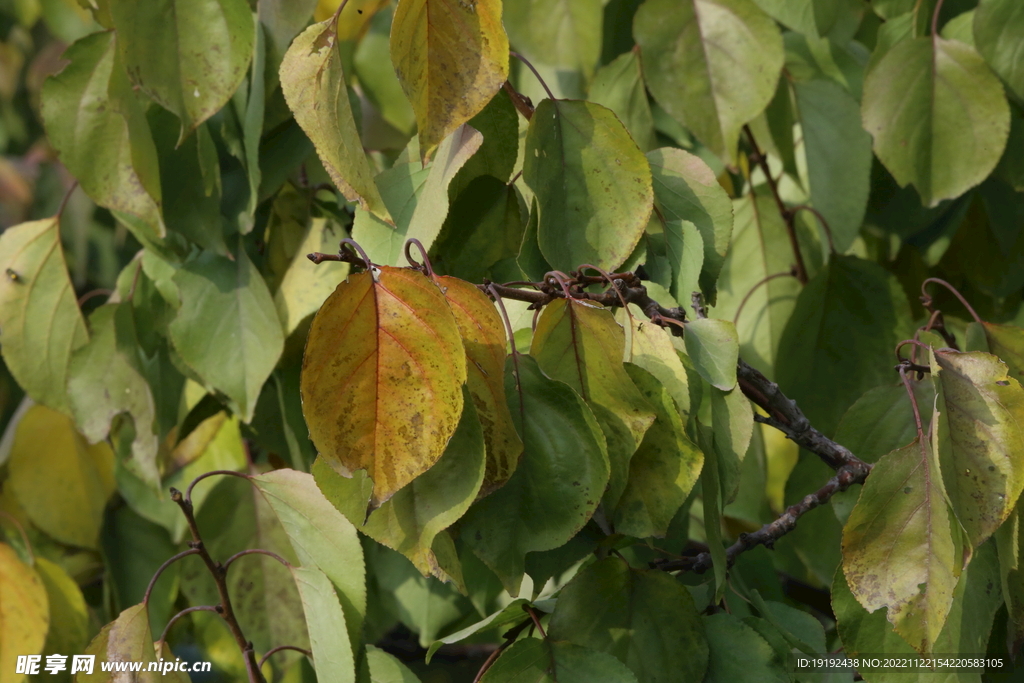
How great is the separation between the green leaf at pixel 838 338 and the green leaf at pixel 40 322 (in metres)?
0.54

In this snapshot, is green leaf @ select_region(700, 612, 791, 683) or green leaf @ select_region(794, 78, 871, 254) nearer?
green leaf @ select_region(700, 612, 791, 683)

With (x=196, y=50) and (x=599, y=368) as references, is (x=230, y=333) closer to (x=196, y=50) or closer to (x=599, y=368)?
(x=196, y=50)

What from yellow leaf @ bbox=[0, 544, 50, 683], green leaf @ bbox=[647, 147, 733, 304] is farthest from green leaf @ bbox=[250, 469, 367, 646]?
yellow leaf @ bbox=[0, 544, 50, 683]

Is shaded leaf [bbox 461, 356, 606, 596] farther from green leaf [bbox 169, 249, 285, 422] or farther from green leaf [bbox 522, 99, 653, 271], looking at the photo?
green leaf [bbox 169, 249, 285, 422]

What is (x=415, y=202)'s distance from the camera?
0.42 meters

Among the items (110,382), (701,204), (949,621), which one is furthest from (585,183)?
(110,382)

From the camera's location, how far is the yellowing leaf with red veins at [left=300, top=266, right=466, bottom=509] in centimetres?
31

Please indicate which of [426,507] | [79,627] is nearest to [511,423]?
[426,507]

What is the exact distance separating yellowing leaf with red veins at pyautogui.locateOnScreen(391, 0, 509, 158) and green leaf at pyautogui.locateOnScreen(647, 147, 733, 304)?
0.14 m

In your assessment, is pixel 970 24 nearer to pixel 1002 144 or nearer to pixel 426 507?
pixel 1002 144

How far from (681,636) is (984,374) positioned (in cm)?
19

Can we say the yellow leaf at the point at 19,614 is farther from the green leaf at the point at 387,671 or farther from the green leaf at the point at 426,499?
the green leaf at the point at 426,499

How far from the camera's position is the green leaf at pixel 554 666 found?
397 mm

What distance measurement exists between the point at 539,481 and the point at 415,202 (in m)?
0.15
